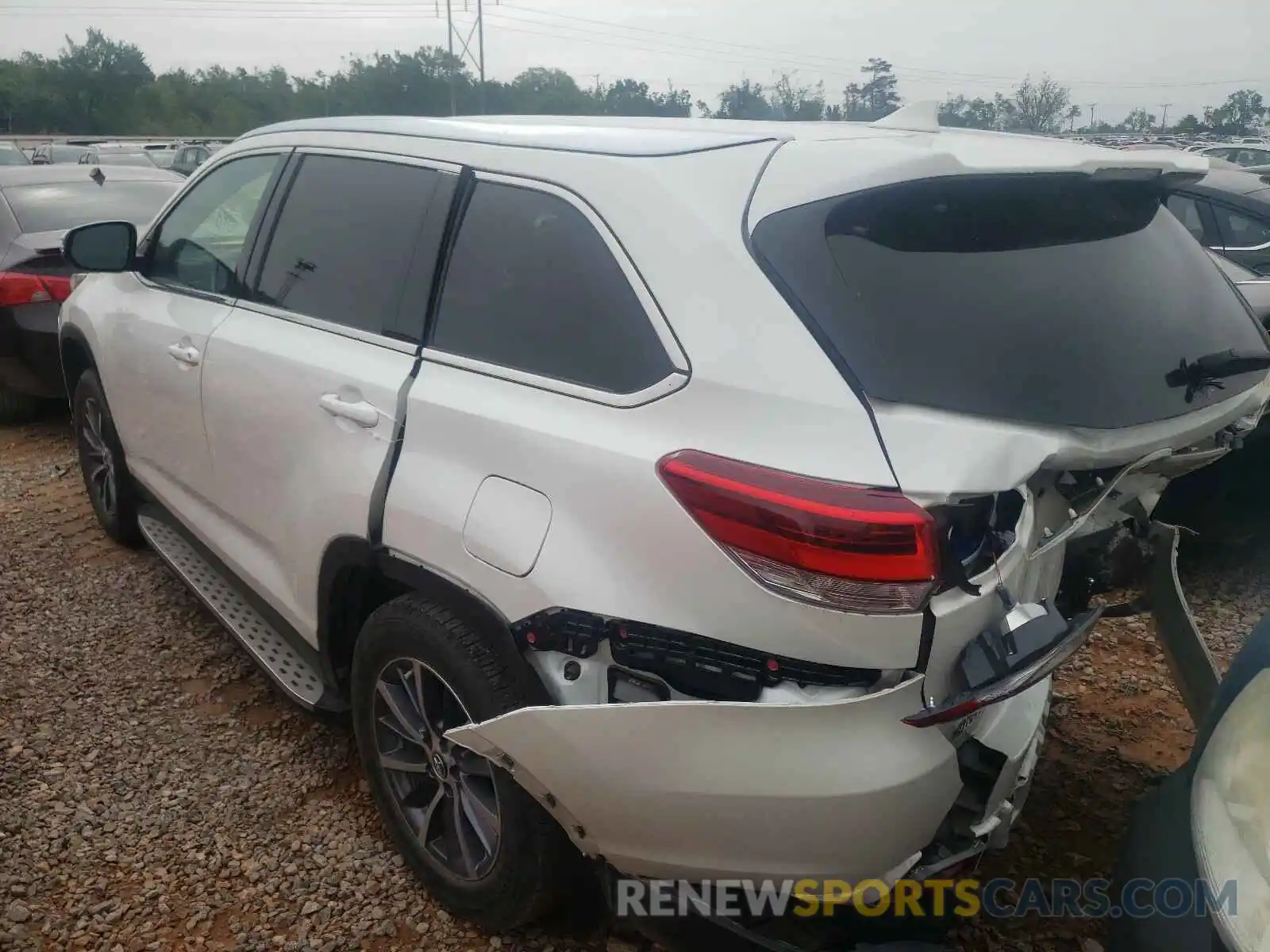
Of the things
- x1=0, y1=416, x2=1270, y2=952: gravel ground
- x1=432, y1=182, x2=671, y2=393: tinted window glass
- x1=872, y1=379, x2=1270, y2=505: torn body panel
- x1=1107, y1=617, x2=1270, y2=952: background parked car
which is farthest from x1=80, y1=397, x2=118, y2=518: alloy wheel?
x1=1107, y1=617, x2=1270, y2=952: background parked car

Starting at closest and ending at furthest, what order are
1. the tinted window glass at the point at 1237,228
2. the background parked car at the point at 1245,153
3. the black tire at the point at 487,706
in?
1. the black tire at the point at 487,706
2. the tinted window glass at the point at 1237,228
3. the background parked car at the point at 1245,153

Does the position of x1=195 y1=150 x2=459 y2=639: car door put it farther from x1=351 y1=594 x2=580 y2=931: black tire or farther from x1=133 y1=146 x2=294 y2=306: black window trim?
x1=351 y1=594 x2=580 y2=931: black tire

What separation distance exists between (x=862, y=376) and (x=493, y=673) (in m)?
0.93

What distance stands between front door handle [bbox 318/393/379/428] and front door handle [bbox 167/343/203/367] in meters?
0.88

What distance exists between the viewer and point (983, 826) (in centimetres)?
A: 185

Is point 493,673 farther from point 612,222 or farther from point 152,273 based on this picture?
point 152,273

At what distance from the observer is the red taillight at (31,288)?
578cm

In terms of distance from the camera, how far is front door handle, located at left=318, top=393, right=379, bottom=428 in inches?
89.4

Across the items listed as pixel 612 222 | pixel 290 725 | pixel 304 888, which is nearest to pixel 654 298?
pixel 612 222

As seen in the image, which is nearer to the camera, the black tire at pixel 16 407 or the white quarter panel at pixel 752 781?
the white quarter panel at pixel 752 781

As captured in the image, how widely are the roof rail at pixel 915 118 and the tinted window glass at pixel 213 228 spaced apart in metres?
1.84

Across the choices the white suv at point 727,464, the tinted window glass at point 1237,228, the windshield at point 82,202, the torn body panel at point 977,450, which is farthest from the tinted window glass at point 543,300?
the tinted window glass at point 1237,228

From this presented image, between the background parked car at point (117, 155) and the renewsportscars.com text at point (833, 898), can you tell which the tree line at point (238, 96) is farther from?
the renewsportscars.com text at point (833, 898)

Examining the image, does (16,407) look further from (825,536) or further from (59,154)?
(59,154)
